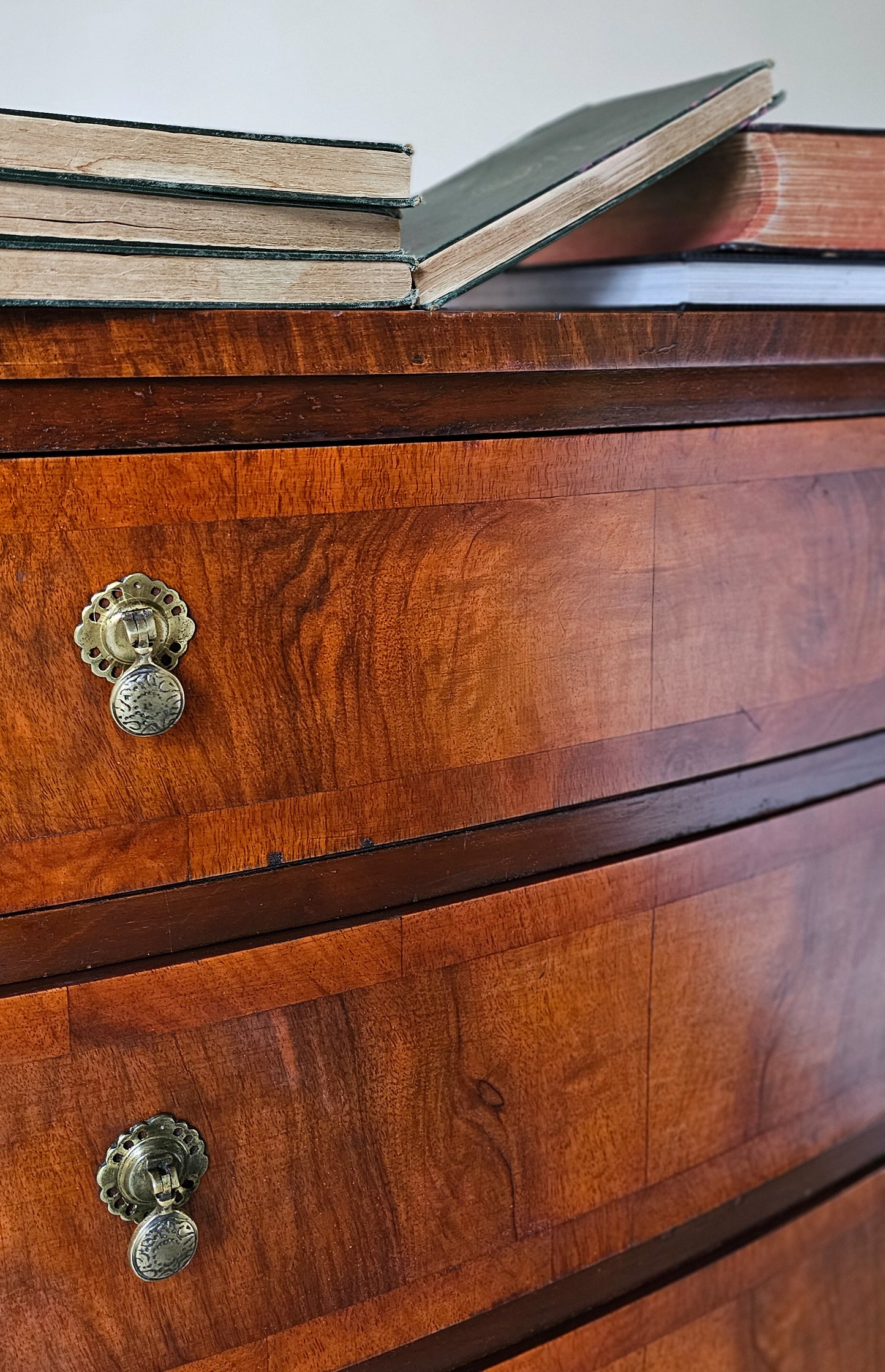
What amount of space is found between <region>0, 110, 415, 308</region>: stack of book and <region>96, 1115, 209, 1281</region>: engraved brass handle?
1.00ft

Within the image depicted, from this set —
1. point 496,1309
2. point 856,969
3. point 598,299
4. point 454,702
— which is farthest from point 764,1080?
point 598,299

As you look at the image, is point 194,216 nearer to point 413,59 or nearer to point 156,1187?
point 156,1187

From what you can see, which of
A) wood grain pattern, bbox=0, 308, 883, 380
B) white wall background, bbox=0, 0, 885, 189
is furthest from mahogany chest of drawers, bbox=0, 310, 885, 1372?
white wall background, bbox=0, 0, 885, 189

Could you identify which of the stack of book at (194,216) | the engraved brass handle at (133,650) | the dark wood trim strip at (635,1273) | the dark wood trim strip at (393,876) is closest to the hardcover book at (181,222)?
the stack of book at (194,216)

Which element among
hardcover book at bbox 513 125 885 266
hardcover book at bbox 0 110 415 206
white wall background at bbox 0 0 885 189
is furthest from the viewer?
white wall background at bbox 0 0 885 189

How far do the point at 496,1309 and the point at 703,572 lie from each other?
0.35 meters

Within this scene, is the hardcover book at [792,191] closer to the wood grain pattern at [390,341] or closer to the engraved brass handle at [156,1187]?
the wood grain pattern at [390,341]

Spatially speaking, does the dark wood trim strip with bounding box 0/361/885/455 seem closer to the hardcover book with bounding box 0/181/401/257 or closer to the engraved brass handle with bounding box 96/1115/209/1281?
the hardcover book with bounding box 0/181/401/257

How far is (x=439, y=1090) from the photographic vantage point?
19.5 inches

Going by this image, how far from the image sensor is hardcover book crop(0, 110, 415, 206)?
355 mm

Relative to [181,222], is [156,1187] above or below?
below

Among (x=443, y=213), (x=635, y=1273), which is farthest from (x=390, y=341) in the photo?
(x=635, y=1273)

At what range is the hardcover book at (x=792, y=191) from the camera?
19.9 inches

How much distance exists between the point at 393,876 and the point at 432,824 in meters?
0.03
